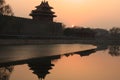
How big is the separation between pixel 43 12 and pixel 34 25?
585 inches

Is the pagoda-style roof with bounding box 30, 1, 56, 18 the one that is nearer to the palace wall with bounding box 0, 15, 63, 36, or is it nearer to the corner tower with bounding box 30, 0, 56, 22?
the corner tower with bounding box 30, 0, 56, 22

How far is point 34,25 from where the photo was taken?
67.7 metres

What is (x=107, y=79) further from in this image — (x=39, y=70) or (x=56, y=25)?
(x=56, y=25)

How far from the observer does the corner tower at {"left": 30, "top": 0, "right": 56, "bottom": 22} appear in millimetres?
81475

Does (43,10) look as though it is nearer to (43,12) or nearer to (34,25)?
(43,12)

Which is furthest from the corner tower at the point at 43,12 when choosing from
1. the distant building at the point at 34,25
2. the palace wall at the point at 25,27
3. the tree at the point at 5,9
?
the tree at the point at 5,9

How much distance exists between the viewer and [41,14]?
8144 centimetres

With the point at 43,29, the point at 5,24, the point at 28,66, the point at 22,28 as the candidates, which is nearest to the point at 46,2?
the point at 43,29

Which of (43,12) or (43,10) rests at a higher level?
(43,10)

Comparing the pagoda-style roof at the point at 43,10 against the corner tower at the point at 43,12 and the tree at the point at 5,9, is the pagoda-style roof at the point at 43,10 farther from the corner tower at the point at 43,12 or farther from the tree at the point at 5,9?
the tree at the point at 5,9

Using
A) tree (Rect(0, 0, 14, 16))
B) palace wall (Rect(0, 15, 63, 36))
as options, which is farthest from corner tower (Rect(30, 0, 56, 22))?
tree (Rect(0, 0, 14, 16))

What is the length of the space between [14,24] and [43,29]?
1399 cm

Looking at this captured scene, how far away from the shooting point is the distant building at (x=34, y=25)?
184 feet

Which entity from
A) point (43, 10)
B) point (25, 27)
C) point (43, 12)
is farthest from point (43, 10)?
point (25, 27)
